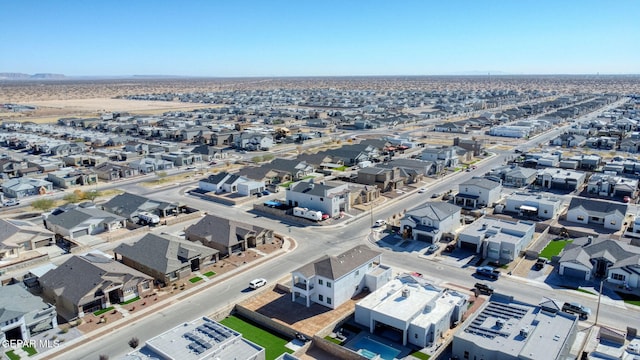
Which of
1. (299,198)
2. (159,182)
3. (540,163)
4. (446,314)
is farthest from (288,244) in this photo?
(540,163)

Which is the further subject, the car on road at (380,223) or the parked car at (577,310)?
the car on road at (380,223)

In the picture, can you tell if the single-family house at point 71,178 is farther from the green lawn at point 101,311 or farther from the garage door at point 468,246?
the garage door at point 468,246

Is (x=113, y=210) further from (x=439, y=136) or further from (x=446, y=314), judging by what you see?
(x=439, y=136)

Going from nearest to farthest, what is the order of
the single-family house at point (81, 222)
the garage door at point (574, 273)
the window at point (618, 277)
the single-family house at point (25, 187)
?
the window at point (618, 277) < the garage door at point (574, 273) < the single-family house at point (81, 222) < the single-family house at point (25, 187)

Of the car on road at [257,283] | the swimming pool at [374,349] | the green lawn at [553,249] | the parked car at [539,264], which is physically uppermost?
the parked car at [539,264]

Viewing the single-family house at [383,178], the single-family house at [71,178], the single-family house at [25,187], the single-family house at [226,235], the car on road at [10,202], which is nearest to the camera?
the single-family house at [226,235]

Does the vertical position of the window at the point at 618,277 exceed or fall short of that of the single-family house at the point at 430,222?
it falls short

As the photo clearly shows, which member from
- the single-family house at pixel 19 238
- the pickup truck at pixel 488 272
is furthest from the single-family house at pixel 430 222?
the single-family house at pixel 19 238
